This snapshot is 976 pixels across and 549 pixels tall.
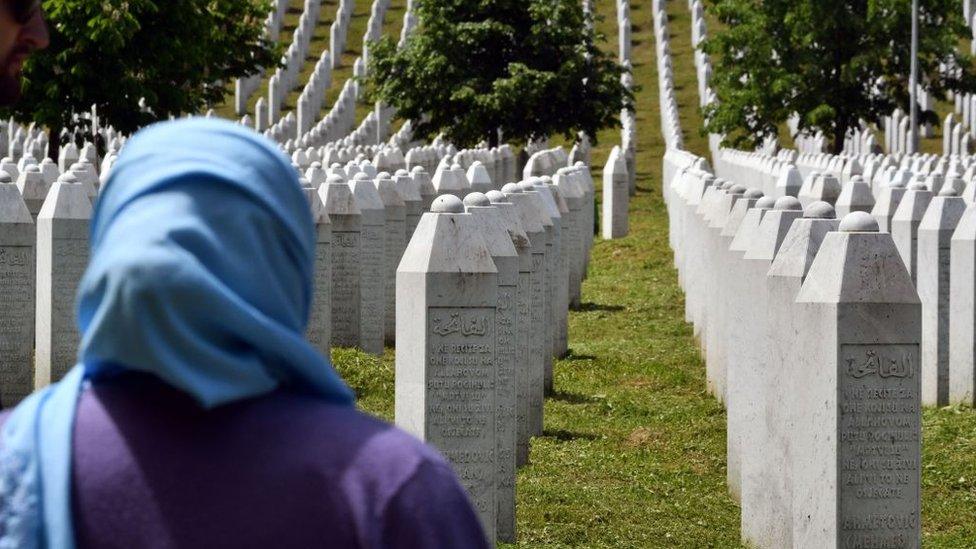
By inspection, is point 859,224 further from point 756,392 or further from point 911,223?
point 911,223

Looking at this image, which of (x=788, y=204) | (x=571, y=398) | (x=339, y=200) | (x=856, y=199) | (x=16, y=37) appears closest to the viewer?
(x=16, y=37)

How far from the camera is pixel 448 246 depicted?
9.17 m

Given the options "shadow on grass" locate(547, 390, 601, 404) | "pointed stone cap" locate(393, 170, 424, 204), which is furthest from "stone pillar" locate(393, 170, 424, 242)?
"shadow on grass" locate(547, 390, 601, 404)

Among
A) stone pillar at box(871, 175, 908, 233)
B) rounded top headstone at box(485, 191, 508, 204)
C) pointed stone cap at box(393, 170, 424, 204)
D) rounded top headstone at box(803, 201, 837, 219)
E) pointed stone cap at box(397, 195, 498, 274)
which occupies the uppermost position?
pointed stone cap at box(393, 170, 424, 204)

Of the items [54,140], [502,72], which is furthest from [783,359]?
[502,72]

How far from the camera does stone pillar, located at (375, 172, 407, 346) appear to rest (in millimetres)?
18125

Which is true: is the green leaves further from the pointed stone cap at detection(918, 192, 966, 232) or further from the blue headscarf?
the blue headscarf

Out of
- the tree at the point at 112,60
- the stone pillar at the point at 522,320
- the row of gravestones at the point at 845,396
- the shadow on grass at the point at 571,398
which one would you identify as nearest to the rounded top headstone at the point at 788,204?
the stone pillar at the point at 522,320

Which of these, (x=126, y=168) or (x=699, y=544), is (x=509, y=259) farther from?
(x=126, y=168)

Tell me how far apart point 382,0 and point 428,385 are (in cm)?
7034

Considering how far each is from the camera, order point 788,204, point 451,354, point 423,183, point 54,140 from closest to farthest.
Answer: point 451,354
point 788,204
point 423,183
point 54,140

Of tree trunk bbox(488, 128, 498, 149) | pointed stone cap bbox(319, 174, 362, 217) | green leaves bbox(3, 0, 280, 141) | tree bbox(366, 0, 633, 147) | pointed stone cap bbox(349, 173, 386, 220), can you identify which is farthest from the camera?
tree trunk bbox(488, 128, 498, 149)

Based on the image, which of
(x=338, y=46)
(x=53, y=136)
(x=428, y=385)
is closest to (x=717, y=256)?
(x=428, y=385)

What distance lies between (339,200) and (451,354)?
768cm
